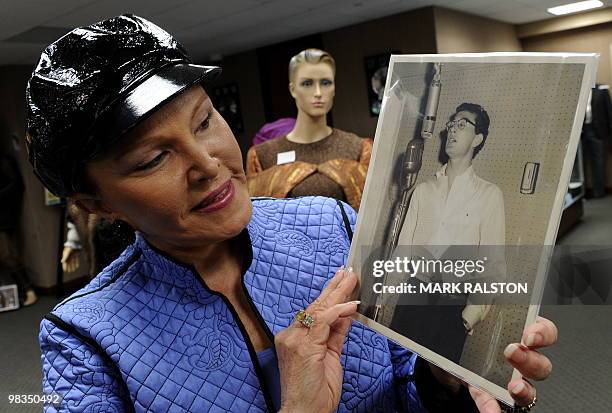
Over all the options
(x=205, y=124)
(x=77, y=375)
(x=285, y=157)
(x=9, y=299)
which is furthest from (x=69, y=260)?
(x=9, y=299)

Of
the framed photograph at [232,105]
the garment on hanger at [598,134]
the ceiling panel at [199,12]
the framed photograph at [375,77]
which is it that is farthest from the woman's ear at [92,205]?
the garment on hanger at [598,134]

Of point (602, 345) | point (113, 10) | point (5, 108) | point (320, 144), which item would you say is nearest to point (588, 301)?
point (602, 345)

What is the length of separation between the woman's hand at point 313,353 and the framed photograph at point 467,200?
3cm

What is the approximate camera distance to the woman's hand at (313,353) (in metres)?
0.66

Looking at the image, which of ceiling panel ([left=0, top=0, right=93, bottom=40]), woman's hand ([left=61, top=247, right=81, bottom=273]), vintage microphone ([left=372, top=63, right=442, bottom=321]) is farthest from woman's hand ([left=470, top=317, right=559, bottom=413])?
ceiling panel ([left=0, top=0, right=93, bottom=40])

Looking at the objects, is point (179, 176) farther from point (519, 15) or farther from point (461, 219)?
point (519, 15)

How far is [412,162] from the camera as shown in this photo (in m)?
0.65

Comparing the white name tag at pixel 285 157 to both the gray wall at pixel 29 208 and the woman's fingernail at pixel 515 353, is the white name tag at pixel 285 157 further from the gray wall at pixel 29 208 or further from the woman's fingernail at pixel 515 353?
the gray wall at pixel 29 208

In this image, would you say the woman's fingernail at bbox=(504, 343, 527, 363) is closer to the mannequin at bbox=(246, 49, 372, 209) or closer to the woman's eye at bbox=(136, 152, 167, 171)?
the woman's eye at bbox=(136, 152, 167, 171)

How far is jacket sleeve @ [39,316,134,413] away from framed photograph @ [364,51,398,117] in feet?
20.0

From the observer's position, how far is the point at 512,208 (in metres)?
0.54

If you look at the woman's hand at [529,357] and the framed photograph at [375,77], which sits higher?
the woman's hand at [529,357]

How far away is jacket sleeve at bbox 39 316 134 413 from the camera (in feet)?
2.37

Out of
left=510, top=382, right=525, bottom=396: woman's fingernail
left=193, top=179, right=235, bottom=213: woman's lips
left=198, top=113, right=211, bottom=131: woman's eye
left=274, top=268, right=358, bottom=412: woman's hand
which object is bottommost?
left=274, top=268, right=358, bottom=412: woman's hand
